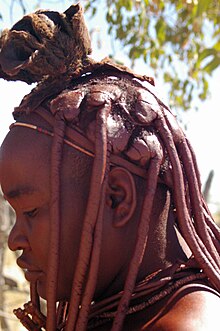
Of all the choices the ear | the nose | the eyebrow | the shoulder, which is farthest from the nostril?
the shoulder

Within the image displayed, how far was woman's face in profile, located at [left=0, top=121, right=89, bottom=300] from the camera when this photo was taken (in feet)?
7.38

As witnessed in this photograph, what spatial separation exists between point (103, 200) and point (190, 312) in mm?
413

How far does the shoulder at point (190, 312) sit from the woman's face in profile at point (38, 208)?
32 cm

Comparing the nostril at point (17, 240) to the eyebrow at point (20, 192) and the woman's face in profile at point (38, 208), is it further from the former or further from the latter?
the eyebrow at point (20, 192)

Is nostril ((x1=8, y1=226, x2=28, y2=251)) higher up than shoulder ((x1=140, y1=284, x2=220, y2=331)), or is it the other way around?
nostril ((x1=8, y1=226, x2=28, y2=251))

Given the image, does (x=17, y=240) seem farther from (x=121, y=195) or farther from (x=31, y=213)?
(x=121, y=195)

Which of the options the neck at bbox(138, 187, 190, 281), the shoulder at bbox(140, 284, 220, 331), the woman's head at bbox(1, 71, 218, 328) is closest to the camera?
Answer: the shoulder at bbox(140, 284, 220, 331)

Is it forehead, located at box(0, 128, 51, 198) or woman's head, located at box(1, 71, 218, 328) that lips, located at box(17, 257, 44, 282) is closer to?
woman's head, located at box(1, 71, 218, 328)

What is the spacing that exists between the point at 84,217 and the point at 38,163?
241 millimetres

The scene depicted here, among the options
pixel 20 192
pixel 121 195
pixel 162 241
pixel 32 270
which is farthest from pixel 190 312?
pixel 20 192

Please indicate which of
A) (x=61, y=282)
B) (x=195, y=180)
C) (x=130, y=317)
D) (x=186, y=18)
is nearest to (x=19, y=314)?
(x=61, y=282)

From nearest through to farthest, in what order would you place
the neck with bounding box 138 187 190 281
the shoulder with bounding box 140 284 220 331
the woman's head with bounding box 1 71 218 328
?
the shoulder with bounding box 140 284 220 331
the woman's head with bounding box 1 71 218 328
the neck with bounding box 138 187 190 281

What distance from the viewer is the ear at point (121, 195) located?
2260 mm

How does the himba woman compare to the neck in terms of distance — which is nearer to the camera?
Result: the himba woman
